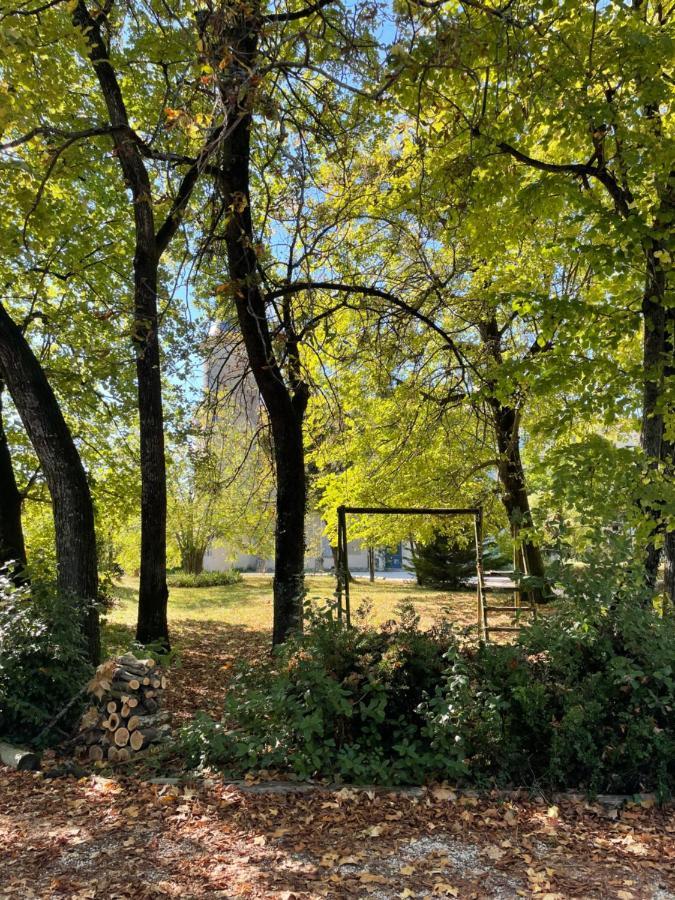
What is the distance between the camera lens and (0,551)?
810 cm

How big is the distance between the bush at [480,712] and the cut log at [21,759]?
1.15 metres

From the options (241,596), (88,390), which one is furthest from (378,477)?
(241,596)

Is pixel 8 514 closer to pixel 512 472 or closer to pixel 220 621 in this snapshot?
pixel 220 621

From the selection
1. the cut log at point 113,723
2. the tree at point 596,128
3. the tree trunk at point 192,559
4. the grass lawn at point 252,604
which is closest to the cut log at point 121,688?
the cut log at point 113,723

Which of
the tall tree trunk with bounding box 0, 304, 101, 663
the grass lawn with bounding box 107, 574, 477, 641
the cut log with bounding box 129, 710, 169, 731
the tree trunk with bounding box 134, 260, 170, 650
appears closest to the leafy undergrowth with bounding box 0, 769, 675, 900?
the cut log with bounding box 129, 710, 169, 731

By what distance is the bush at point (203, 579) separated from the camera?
2277 centimetres

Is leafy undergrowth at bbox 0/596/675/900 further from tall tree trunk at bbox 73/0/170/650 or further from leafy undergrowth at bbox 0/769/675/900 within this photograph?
tall tree trunk at bbox 73/0/170/650

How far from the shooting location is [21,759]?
4324 millimetres

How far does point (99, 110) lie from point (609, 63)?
20.9ft

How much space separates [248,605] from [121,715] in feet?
43.1

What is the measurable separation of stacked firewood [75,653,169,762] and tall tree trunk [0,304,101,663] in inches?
46.5

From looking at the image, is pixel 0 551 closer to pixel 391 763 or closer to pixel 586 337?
pixel 391 763

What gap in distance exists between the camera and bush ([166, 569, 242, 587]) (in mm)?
22766

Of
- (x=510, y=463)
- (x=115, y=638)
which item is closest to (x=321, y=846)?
(x=115, y=638)
